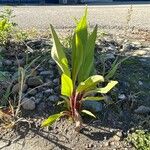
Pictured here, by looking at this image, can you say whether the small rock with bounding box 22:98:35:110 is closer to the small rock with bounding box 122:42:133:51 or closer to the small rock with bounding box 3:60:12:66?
the small rock with bounding box 3:60:12:66

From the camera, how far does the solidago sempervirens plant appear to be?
2.93 metres

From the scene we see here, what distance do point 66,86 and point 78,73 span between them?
0.96 ft

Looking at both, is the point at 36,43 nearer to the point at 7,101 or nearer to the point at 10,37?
the point at 10,37

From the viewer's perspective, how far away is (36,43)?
4449 mm

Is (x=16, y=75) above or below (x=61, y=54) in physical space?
below

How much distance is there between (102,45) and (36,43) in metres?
0.67

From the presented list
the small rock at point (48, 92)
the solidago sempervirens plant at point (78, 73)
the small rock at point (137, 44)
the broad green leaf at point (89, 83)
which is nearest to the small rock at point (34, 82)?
the small rock at point (48, 92)

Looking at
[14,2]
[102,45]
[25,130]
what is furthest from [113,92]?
[14,2]

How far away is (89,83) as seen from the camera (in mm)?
2898

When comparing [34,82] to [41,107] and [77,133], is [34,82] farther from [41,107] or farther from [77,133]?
[77,133]

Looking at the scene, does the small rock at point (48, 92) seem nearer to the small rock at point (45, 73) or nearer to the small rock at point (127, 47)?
the small rock at point (45, 73)

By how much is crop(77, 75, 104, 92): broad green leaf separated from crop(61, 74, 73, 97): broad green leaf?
2.4 inches

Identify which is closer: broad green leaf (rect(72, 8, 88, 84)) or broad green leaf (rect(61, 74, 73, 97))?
broad green leaf (rect(61, 74, 73, 97))

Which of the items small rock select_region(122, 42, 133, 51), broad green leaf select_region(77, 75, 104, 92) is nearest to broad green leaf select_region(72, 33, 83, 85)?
broad green leaf select_region(77, 75, 104, 92)
